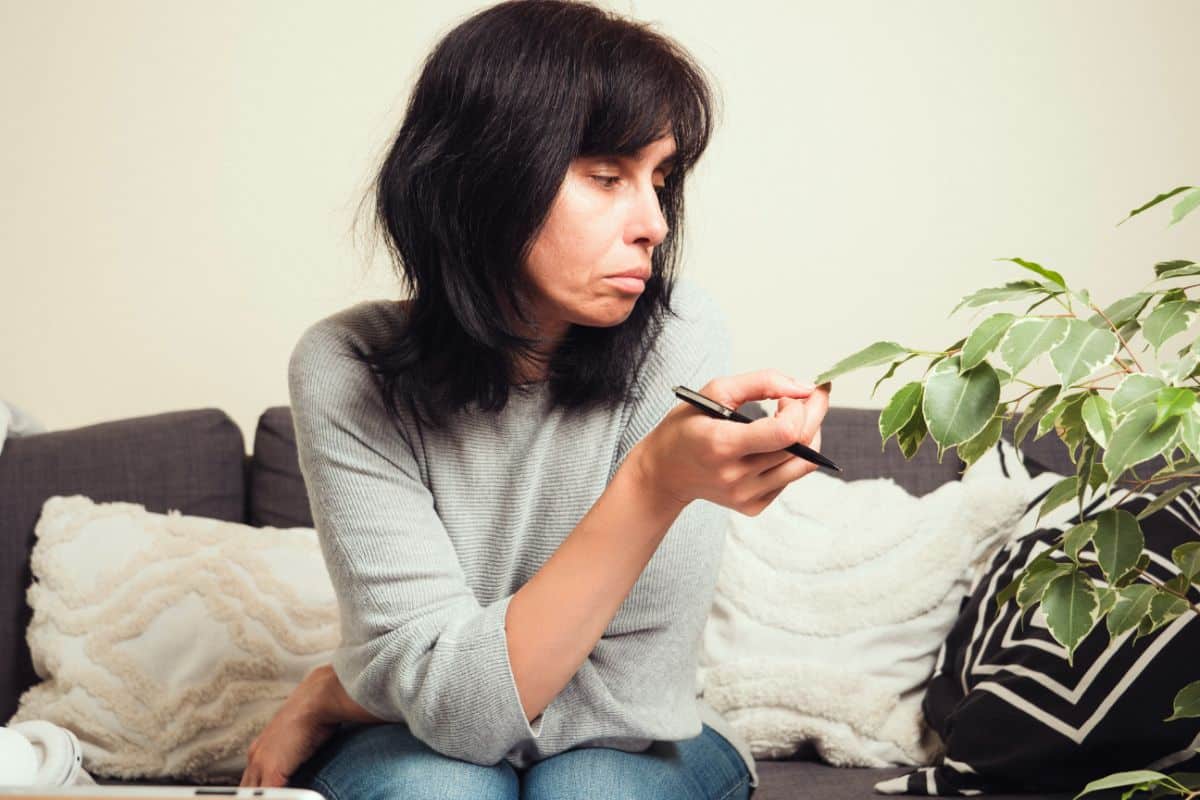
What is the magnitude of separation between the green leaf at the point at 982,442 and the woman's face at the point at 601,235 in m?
0.35

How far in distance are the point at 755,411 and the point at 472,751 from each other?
88cm

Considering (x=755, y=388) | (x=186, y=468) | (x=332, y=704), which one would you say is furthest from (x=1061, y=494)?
(x=186, y=468)

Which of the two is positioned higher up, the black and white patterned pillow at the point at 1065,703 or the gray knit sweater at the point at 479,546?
the gray knit sweater at the point at 479,546

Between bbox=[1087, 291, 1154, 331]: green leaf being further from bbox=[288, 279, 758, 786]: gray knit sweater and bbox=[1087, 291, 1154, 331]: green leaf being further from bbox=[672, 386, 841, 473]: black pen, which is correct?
bbox=[288, 279, 758, 786]: gray knit sweater

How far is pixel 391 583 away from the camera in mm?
1065

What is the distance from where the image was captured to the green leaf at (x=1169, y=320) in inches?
31.2

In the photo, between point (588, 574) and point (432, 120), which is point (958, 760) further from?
point (432, 120)

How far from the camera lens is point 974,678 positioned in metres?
1.41

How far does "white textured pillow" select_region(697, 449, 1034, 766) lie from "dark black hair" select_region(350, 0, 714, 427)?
1.68 feet

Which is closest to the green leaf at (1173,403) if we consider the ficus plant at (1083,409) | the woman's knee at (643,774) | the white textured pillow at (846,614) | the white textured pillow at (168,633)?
the ficus plant at (1083,409)

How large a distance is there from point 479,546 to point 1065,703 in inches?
26.3

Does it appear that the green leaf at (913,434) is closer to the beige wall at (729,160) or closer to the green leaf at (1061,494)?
the green leaf at (1061,494)

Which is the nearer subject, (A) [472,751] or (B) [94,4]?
(A) [472,751]

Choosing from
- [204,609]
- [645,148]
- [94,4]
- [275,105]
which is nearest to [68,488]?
[204,609]
